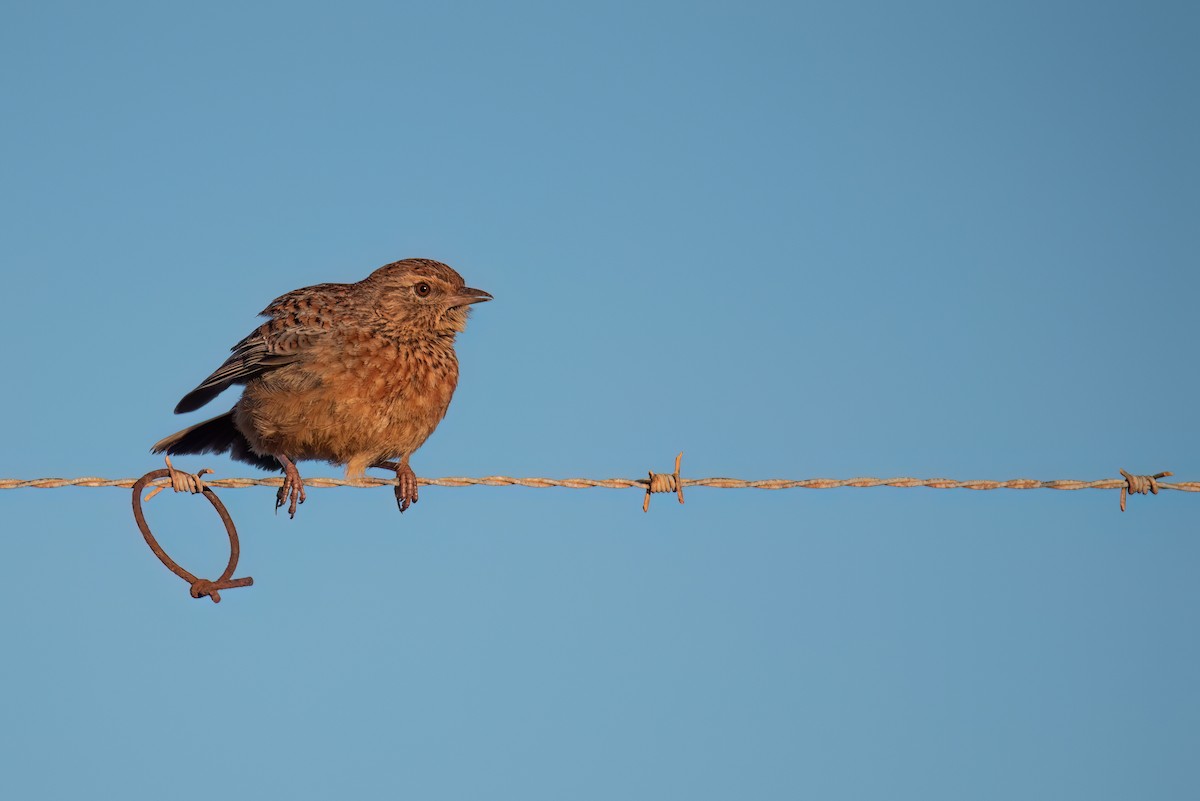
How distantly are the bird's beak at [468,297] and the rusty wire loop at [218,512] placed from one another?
2.84 meters

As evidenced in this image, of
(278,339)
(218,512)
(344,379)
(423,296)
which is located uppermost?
(423,296)

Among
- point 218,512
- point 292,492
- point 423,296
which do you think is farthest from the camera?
point 423,296

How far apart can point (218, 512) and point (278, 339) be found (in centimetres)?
224

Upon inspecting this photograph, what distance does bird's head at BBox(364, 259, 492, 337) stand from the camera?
26.8 ft

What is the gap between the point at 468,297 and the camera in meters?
8.43

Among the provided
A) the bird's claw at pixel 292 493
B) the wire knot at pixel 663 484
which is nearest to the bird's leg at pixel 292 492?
the bird's claw at pixel 292 493

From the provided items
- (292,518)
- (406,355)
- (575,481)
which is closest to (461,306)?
(406,355)

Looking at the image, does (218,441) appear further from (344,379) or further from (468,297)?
(468,297)

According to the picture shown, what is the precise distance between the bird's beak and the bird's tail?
1433 mm

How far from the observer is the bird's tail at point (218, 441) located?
812cm

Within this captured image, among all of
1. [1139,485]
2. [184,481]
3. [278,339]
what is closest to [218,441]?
[278,339]

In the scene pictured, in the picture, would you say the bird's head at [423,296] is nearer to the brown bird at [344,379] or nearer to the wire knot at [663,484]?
the brown bird at [344,379]

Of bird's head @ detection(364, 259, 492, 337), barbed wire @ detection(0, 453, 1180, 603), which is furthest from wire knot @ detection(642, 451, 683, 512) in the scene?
bird's head @ detection(364, 259, 492, 337)

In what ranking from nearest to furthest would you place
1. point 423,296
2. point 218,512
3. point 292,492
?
point 218,512 < point 292,492 < point 423,296
